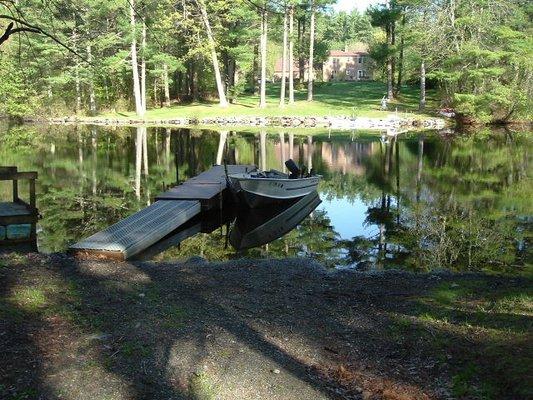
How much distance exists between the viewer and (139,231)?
11.4 meters

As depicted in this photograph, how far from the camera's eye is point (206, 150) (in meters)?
29.2

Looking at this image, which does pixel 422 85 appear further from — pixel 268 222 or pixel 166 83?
pixel 268 222

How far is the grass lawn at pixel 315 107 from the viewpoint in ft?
151

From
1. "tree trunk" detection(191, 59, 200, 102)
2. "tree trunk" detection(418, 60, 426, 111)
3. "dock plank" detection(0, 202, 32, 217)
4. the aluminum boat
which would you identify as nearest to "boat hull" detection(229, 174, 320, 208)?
the aluminum boat

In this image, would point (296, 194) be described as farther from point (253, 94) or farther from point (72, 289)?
point (253, 94)

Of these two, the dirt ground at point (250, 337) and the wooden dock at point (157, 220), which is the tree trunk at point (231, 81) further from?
the dirt ground at point (250, 337)

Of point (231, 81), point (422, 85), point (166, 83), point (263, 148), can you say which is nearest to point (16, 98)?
point (166, 83)

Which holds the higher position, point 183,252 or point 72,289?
point 72,289

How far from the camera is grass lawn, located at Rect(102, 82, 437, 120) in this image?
151 ft

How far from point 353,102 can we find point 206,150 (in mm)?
27375

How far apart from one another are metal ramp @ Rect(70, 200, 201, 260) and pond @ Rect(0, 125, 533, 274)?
53 centimetres

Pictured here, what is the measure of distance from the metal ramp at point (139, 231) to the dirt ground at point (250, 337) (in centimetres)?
153

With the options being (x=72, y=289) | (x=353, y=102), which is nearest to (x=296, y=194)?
(x=72, y=289)

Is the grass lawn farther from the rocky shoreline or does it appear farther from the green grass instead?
the green grass
